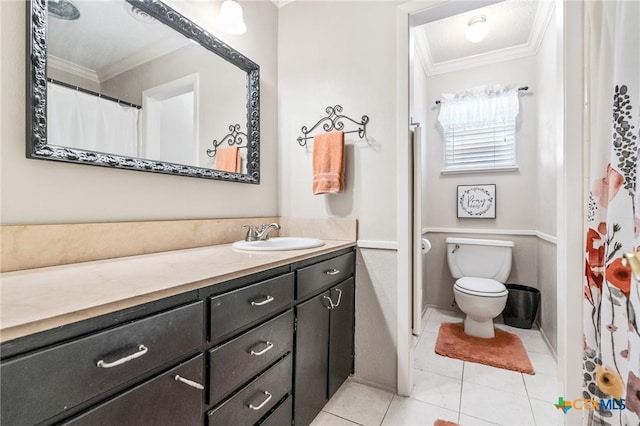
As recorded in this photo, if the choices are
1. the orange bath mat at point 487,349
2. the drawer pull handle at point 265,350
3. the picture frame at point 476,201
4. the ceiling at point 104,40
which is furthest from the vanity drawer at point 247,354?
the picture frame at point 476,201

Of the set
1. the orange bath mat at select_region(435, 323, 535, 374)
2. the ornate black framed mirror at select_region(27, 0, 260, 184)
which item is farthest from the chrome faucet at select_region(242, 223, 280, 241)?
the orange bath mat at select_region(435, 323, 535, 374)

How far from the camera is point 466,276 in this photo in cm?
257

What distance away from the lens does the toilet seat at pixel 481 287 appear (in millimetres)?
2086

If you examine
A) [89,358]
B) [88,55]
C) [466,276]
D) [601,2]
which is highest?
[601,2]

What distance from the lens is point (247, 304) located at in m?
0.90

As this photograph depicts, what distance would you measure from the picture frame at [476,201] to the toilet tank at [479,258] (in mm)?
260

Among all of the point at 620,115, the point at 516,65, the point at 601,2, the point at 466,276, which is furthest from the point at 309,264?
the point at 516,65

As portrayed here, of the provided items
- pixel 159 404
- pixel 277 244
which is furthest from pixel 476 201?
pixel 159 404

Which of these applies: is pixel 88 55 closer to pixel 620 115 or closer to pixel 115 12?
pixel 115 12

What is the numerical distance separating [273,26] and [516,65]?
225 centimetres

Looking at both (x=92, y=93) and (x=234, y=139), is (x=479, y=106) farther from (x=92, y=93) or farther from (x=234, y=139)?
(x=92, y=93)

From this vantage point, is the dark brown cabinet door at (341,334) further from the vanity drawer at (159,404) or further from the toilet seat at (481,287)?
the toilet seat at (481,287)

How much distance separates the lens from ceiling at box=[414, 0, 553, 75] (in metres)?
2.07

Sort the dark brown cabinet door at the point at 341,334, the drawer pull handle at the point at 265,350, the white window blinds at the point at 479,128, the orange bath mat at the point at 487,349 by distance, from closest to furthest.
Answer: the drawer pull handle at the point at 265,350 < the dark brown cabinet door at the point at 341,334 < the orange bath mat at the point at 487,349 < the white window blinds at the point at 479,128
